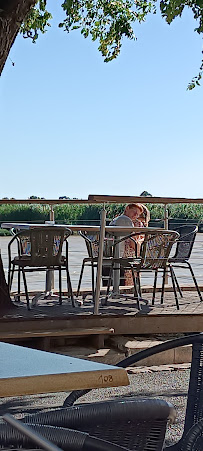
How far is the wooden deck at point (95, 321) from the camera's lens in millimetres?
5797

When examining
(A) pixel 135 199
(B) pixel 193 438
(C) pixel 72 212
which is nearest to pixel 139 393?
(A) pixel 135 199

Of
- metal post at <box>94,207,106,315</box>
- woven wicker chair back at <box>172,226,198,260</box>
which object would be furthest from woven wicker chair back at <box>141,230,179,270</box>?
metal post at <box>94,207,106,315</box>

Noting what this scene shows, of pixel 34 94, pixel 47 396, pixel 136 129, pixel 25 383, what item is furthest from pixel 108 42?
pixel 25 383

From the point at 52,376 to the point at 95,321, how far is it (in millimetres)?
4462

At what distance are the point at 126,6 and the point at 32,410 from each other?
652 cm

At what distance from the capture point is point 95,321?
6031 millimetres

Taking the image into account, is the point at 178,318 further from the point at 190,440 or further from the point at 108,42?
the point at 108,42

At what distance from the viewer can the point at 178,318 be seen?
619 centimetres

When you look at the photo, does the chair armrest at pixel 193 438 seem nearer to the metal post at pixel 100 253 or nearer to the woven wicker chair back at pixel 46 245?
the metal post at pixel 100 253

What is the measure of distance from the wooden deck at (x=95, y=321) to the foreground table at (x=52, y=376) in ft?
12.9

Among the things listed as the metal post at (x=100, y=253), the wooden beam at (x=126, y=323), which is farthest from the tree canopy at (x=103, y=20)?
the wooden beam at (x=126, y=323)

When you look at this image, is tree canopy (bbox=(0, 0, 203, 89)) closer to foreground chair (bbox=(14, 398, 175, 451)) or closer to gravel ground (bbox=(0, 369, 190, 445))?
gravel ground (bbox=(0, 369, 190, 445))

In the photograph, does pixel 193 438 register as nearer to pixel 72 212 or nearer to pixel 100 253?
pixel 100 253

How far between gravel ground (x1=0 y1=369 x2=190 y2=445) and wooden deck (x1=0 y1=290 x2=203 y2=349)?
0.54 metres
